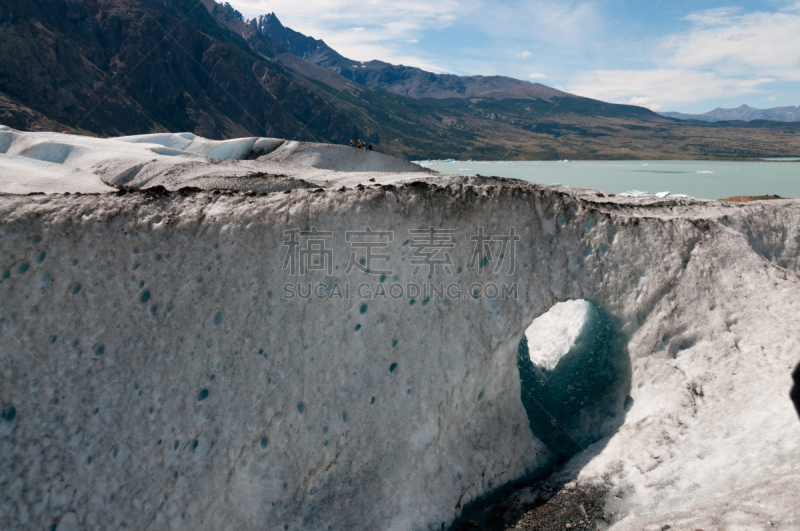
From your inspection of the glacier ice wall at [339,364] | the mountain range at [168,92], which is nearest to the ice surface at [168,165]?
the glacier ice wall at [339,364]

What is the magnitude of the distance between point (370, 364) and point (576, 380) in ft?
14.9

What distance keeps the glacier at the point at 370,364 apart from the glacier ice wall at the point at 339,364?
3cm

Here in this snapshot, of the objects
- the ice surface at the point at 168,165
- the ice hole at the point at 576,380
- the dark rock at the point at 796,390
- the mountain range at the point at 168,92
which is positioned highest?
the mountain range at the point at 168,92

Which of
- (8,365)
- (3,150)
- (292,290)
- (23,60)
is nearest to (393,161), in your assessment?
(3,150)

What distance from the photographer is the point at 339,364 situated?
22.5 ft

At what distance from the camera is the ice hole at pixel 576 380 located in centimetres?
786

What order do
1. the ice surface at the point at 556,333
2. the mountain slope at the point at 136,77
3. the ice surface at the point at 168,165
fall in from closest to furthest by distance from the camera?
the ice surface at the point at 556,333 < the ice surface at the point at 168,165 < the mountain slope at the point at 136,77

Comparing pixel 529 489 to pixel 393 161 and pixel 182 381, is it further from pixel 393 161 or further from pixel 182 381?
pixel 393 161

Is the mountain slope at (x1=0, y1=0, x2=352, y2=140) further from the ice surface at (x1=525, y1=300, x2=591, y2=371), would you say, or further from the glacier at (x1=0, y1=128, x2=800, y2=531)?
the ice surface at (x1=525, y1=300, x2=591, y2=371)

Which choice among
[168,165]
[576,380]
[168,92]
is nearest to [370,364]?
[576,380]

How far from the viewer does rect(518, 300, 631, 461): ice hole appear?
7863mm

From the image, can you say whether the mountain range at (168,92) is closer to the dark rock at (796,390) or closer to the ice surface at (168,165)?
the ice surface at (168,165)

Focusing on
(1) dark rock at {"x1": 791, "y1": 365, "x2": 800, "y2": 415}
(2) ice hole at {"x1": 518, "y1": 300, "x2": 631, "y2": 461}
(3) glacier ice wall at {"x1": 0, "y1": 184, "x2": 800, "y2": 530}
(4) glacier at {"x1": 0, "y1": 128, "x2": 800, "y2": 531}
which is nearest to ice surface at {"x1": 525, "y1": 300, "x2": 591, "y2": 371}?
(2) ice hole at {"x1": 518, "y1": 300, "x2": 631, "y2": 461}

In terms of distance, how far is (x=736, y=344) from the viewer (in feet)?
23.7
